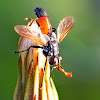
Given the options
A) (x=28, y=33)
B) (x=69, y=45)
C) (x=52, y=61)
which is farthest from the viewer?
(x=69, y=45)

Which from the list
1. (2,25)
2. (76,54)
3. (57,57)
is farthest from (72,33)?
(57,57)

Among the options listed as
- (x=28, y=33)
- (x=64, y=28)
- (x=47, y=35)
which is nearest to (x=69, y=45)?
(x=64, y=28)

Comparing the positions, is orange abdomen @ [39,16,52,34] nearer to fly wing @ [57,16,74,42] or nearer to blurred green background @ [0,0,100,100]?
fly wing @ [57,16,74,42]

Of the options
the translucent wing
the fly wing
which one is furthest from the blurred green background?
the translucent wing

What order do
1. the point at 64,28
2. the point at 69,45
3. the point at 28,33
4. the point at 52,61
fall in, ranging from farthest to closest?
the point at 69,45 < the point at 64,28 < the point at 52,61 < the point at 28,33

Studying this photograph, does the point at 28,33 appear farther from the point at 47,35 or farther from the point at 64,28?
the point at 64,28

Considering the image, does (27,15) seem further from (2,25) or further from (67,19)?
(67,19)

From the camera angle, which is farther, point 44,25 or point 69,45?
point 69,45
